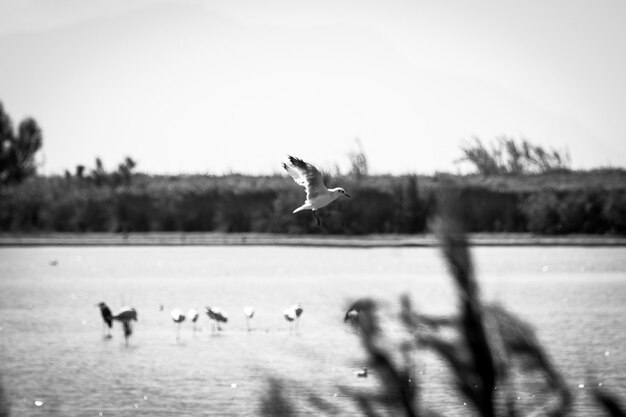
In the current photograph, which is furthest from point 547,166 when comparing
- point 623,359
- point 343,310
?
point 343,310

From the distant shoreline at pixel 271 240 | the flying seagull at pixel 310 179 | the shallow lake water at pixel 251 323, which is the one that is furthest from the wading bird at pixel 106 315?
the distant shoreline at pixel 271 240

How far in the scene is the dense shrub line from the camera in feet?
159

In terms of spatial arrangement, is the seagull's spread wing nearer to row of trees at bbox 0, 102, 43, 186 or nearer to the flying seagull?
the flying seagull

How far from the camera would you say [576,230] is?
160 feet

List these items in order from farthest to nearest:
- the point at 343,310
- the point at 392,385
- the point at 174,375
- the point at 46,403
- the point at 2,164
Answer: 1. the point at 2,164
2. the point at 174,375
3. the point at 46,403
4. the point at 343,310
5. the point at 392,385

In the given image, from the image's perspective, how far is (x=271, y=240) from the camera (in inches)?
1886

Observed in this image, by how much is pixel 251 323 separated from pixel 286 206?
26506 mm

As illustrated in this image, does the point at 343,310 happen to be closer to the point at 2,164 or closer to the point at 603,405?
the point at 603,405

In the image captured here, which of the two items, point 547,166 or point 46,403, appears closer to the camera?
point 46,403

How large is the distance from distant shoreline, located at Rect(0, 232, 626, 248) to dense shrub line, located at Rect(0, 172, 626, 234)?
2.33ft

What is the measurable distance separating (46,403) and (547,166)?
48.5 metres

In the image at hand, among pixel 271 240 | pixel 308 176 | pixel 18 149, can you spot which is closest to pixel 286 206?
pixel 271 240

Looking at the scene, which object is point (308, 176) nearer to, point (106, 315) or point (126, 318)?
point (126, 318)

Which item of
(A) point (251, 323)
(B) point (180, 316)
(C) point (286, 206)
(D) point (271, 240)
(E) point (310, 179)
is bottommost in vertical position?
(A) point (251, 323)
